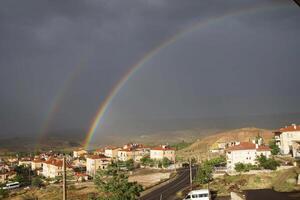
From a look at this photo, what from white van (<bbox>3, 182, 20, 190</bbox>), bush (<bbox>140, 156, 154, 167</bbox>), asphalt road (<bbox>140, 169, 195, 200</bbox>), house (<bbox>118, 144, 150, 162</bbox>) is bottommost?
white van (<bbox>3, 182, 20, 190</bbox>)

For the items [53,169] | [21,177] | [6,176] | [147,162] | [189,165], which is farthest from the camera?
[147,162]

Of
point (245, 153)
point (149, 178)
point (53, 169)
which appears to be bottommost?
point (149, 178)

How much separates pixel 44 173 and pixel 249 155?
56.5 meters

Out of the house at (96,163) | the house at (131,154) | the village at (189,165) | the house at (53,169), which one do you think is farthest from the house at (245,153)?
the house at (131,154)

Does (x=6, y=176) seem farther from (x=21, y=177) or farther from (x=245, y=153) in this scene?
(x=245, y=153)

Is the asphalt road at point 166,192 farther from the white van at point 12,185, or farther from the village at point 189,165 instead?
the white van at point 12,185

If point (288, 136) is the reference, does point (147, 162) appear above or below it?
below

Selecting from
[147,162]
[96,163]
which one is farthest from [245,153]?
[96,163]

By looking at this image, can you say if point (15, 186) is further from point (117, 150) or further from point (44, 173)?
point (117, 150)

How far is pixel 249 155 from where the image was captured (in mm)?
61219

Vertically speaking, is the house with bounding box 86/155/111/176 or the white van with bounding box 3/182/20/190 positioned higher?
the house with bounding box 86/155/111/176

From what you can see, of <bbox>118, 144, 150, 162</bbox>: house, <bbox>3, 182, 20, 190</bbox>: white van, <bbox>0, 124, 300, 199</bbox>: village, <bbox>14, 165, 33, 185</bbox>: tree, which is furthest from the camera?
<bbox>118, 144, 150, 162</bbox>: house

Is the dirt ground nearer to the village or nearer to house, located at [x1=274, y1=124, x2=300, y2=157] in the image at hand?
the village

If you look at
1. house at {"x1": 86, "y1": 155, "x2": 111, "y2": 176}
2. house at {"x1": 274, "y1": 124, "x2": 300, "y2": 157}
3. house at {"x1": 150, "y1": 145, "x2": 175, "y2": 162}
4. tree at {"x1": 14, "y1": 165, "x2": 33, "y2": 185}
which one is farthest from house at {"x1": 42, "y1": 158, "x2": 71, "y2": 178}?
house at {"x1": 274, "y1": 124, "x2": 300, "y2": 157}
